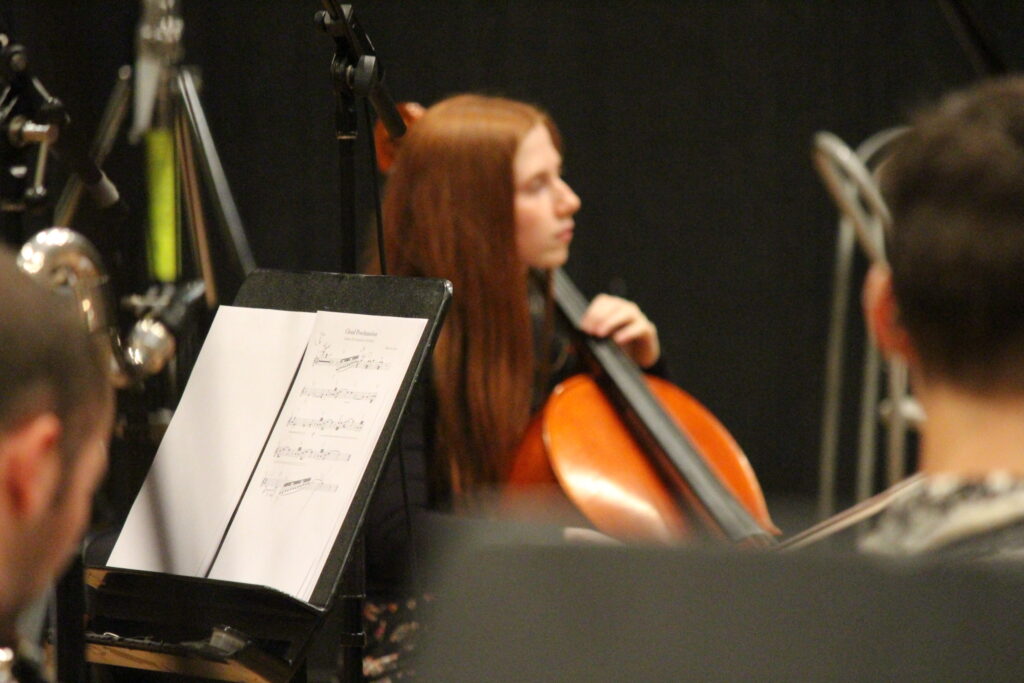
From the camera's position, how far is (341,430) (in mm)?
1188

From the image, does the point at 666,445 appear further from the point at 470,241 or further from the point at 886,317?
the point at 886,317

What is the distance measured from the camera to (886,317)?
2.57ft

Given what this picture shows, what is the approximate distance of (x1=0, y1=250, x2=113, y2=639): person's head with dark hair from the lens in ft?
2.30

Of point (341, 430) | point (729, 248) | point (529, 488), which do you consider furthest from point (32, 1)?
point (341, 430)

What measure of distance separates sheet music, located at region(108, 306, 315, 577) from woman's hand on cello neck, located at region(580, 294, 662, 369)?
732mm

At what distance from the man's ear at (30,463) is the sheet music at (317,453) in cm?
43

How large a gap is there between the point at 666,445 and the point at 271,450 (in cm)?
71

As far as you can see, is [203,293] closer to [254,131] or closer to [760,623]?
[254,131]

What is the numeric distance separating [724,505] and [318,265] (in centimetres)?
199

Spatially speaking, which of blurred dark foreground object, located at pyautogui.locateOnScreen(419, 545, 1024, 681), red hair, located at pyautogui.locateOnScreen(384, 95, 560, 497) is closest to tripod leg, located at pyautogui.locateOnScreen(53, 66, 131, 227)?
red hair, located at pyautogui.locateOnScreen(384, 95, 560, 497)

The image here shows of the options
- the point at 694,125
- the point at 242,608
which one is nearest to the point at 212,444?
the point at 242,608

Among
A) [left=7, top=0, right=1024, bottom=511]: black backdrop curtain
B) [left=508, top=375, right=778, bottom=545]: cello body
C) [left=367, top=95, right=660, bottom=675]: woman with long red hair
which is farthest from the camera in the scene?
[left=7, top=0, right=1024, bottom=511]: black backdrop curtain

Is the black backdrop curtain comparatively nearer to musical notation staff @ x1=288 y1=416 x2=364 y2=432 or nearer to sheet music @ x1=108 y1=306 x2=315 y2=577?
sheet music @ x1=108 y1=306 x2=315 y2=577

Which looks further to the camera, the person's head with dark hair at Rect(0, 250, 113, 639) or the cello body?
the cello body
